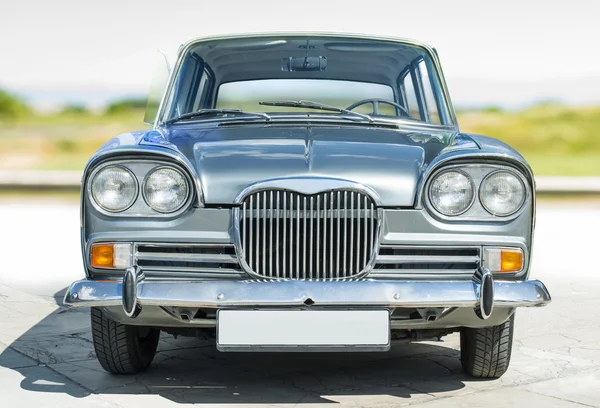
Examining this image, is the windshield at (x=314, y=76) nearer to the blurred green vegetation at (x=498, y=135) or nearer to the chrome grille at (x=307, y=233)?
the chrome grille at (x=307, y=233)

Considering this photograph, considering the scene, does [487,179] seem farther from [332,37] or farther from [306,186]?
[332,37]

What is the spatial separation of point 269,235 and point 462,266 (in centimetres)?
79

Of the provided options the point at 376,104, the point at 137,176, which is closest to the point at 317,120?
the point at 376,104

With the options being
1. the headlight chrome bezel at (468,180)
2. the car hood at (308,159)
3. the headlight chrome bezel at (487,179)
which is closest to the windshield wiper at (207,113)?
the car hood at (308,159)

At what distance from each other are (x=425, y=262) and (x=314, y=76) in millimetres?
1811

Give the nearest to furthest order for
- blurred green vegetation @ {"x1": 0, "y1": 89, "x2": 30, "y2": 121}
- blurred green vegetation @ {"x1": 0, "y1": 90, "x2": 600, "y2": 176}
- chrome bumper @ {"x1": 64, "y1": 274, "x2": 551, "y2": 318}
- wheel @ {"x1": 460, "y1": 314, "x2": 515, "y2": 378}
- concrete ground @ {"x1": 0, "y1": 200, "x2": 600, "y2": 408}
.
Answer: chrome bumper @ {"x1": 64, "y1": 274, "x2": 551, "y2": 318} < concrete ground @ {"x1": 0, "y1": 200, "x2": 600, "y2": 408} < wheel @ {"x1": 460, "y1": 314, "x2": 515, "y2": 378} < blurred green vegetation @ {"x1": 0, "y1": 90, "x2": 600, "y2": 176} < blurred green vegetation @ {"x1": 0, "y1": 89, "x2": 30, "y2": 121}

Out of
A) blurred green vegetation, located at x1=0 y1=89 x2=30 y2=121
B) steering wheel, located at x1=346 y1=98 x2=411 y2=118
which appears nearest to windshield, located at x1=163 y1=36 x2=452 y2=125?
steering wheel, located at x1=346 y1=98 x2=411 y2=118

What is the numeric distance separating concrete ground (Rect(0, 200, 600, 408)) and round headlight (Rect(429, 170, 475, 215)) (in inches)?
32.5

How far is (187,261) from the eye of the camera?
390 cm

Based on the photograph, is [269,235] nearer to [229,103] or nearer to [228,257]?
[228,257]

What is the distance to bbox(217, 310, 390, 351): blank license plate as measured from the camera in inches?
147

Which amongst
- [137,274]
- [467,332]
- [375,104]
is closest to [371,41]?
[375,104]

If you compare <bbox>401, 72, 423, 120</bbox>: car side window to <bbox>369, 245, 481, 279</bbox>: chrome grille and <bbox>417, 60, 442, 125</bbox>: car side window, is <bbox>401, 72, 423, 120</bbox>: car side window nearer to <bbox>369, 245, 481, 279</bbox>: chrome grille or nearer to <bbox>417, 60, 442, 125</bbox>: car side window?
<bbox>417, 60, 442, 125</bbox>: car side window

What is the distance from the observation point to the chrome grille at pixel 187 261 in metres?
3.86
